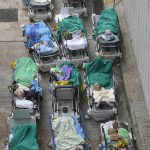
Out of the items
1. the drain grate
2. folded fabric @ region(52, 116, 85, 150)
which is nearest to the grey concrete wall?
folded fabric @ region(52, 116, 85, 150)

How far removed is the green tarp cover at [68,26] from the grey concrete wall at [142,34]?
352 centimetres

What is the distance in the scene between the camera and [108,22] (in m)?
23.3

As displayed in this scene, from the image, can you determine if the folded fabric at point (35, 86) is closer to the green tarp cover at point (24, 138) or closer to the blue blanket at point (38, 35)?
the green tarp cover at point (24, 138)

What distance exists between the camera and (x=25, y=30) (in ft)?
76.9

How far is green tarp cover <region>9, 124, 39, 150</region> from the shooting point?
58.4ft

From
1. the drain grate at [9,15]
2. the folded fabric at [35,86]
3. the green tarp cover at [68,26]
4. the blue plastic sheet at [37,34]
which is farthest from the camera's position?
the drain grate at [9,15]

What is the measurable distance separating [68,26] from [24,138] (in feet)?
23.0

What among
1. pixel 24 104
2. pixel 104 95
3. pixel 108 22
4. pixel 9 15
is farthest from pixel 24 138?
pixel 9 15

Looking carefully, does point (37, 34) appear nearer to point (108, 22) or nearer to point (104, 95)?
point (108, 22)

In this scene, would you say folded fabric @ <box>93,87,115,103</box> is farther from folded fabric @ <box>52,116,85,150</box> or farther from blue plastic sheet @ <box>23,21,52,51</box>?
blue plastic sheet @ <box>23,21,52,51</box>

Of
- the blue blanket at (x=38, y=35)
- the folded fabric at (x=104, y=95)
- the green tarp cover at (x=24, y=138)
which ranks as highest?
the blue blanket at (x=38, y=35)

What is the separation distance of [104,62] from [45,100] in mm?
2944

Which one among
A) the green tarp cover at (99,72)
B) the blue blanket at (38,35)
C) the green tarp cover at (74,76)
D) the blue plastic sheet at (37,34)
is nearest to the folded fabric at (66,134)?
the green tarp cover at (74,76)

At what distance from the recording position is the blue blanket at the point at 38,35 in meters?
22.6
